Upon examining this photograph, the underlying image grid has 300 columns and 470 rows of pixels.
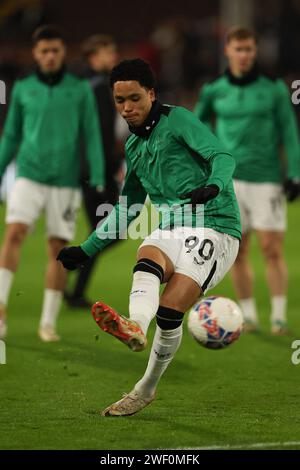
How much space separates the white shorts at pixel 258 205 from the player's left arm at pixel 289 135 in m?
0.15

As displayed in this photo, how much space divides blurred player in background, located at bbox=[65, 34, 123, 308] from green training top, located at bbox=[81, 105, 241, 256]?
4.33 meters

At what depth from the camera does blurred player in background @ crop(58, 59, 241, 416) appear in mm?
6078

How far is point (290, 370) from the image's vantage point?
801 cm

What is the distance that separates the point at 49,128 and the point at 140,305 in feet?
11.6

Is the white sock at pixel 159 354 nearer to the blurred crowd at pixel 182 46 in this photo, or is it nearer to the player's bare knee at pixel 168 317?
the player's bare knee at pixel 168 317

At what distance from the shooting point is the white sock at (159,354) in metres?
6.23

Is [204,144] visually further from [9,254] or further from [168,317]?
[9,254]

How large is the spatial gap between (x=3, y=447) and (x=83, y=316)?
5.10 m

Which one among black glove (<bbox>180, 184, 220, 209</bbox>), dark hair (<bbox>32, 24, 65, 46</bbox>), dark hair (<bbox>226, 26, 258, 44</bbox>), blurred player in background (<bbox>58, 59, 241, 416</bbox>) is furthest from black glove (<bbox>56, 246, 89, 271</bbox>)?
dark hair (<bbox>226, 26, 258, 44</bbox>)

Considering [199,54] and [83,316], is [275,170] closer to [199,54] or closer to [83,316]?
[83,316]

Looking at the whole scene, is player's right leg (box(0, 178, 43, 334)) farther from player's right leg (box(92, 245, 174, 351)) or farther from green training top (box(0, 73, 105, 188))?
player's right leg (box(92, 245, 174, 351))

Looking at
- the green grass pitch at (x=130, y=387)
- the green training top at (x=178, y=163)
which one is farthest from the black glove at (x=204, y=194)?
the green grass pitch at (x=130, y=387)

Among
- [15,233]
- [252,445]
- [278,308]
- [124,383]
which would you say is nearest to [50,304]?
[15,233]

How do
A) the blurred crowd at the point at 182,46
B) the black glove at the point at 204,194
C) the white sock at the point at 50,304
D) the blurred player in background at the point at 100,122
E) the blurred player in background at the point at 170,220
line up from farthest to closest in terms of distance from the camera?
the blurred crowd at the point at 182,46, the blurred player in background at the point at 100,122, the white sock at the point at 50,304, the blurred player in background at the point at 170,220, the black glove at the point at 204,194
